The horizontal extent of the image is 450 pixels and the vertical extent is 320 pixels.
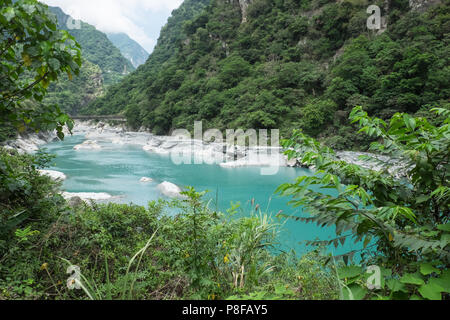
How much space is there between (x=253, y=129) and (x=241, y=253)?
19.5 meters

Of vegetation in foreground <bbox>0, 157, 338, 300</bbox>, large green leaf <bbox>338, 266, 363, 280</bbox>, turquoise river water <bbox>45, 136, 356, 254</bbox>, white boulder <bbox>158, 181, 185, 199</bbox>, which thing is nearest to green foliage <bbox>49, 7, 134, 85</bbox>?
turquoise river water <bbox>45, 136, 356, 254</bbox>

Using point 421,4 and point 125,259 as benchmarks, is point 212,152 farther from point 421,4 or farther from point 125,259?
point 421,4

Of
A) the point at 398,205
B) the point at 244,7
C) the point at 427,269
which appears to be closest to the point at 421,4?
the point at 244,7

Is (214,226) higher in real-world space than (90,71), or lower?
lower

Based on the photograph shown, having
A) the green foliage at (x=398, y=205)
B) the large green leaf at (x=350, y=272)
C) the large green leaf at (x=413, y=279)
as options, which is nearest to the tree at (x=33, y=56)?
the green foliage at (x=398, y=205)

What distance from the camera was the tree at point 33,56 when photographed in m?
1.20

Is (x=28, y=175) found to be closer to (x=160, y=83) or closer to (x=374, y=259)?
(x=374, y=259)

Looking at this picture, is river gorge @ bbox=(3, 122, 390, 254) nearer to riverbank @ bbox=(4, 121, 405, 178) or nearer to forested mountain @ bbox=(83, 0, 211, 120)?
riverbank @ bbox=(4, 121, 405, 178)

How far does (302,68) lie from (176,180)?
759 inches

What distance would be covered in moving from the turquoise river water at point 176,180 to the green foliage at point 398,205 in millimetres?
4393

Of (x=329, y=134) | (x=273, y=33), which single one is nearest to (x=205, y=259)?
(x=329, y=134)

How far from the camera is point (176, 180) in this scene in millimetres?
12156

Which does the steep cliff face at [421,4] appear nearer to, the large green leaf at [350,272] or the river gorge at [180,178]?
the river gorge at [180,178]

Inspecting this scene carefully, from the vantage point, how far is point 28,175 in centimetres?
213
